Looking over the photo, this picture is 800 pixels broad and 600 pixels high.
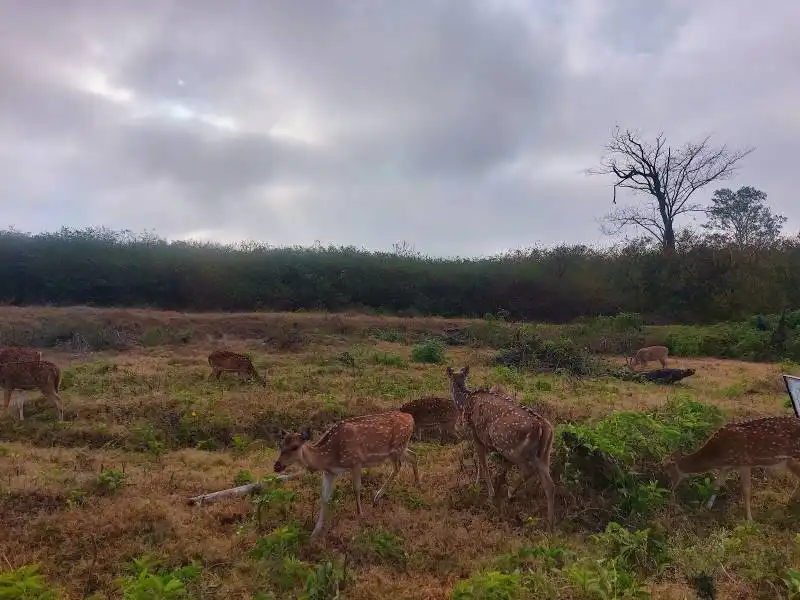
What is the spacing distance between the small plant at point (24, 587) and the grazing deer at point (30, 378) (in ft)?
22.5

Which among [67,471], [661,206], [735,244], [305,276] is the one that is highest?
[661,206]

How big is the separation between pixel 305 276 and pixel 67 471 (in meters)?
23.8

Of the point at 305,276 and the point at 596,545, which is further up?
the point at 305,276

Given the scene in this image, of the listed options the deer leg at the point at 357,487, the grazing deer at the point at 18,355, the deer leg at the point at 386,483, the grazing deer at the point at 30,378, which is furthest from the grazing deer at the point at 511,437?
the grazing deer at the point at 18,355

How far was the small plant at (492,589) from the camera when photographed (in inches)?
180

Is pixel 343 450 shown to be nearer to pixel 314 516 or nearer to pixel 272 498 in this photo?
pixel 314 516

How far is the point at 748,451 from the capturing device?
7430 mm

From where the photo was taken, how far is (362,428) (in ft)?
24.7

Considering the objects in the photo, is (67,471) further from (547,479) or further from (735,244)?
(735,244)

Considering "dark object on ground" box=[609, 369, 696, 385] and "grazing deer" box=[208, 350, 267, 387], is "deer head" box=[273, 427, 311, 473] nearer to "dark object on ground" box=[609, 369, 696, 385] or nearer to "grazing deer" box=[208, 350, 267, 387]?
"grazing deer" box=[208, 350, 267, 387]

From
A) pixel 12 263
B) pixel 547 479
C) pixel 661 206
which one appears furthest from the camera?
pixel 661 206

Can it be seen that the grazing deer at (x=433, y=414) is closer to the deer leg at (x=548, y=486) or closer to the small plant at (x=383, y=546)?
the deer leg at (x=548, y=486)

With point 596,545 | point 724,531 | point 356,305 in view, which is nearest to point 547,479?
point 596,545

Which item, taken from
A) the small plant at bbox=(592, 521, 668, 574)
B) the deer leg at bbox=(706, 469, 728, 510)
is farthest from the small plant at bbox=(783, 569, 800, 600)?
the deer leg at bbox=(706, 469, 728, 510)
